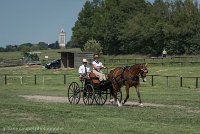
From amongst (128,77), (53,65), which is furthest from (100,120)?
(53,65)

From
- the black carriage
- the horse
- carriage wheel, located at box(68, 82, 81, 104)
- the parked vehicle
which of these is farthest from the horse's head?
the parked vehicle

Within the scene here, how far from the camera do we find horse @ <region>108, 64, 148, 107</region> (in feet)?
72.1

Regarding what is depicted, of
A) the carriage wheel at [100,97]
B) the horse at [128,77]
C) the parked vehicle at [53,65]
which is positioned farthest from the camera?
the parked vehicle at [53,65]

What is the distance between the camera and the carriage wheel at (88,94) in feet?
75.7

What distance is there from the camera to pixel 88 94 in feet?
76.9

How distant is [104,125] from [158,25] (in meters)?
91.3

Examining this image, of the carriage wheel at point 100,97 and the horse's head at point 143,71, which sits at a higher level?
the horse's head at point 143,71

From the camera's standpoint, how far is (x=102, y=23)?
123 metres

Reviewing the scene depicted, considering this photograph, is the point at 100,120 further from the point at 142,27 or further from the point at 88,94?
the point at 142,27

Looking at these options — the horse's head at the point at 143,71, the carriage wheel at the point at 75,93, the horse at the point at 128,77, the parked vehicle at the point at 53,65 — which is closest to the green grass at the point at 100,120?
the horse's head at the point at 143,71

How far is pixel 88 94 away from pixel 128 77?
87.4 inches

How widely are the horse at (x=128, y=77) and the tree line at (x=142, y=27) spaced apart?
7694 cm

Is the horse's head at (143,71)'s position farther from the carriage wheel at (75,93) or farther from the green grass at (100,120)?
the carriage wheel at (75,93)

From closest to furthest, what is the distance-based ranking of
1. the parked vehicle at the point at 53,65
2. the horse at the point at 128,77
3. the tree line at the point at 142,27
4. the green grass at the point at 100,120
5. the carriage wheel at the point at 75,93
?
1. the green grass at the point at 100,120
2. the horse at the point at 128,77
3. the carriage wheel at the point at 75,93
4. the parked vehicle at the point at 53,65
5. the tree line at the point at 142,27
